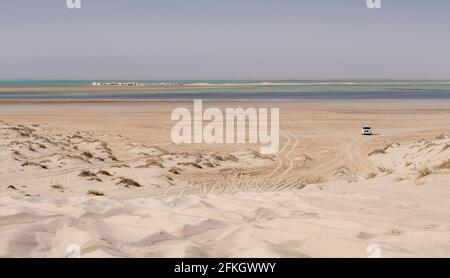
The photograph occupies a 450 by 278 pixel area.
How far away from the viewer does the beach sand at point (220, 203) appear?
5020 mm

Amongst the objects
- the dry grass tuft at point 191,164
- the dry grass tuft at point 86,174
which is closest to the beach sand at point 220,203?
the dry grass tuft at point 86,174

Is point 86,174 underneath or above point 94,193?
above

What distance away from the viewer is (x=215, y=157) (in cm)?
1873

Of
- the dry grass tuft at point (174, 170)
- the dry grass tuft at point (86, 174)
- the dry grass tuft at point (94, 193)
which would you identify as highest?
the dry grass tuft at point (86, 174)

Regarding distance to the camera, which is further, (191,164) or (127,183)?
(191,164)

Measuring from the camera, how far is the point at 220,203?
8.16 meters

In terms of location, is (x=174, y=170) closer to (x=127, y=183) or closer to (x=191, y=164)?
(x=191, y=164)

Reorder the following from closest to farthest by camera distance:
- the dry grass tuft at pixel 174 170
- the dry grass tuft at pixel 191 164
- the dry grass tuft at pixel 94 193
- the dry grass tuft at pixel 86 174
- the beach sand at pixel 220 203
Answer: the beach sand at pixel 220 203
the dry grass tuft at pixel 94 193
the dry grass tuft at pixel 86 174
the dry grass tuft at pixel 174 170
the dry grass tuft at pixel 191 164

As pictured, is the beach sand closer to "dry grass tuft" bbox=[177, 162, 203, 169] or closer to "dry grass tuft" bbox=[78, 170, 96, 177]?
"dry grass tuft" bbox=[78, 170, 96, 177]

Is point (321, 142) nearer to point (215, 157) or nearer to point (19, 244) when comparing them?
point (215, 157)

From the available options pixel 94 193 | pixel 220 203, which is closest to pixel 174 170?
pixel 94 193

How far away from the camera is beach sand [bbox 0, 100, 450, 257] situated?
5020mm

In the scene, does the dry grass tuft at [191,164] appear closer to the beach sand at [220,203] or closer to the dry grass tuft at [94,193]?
the beach sand at [220,203]
